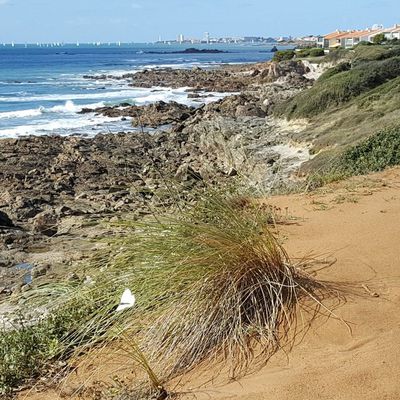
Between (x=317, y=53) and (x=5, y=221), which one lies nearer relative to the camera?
(x=5, y=221)

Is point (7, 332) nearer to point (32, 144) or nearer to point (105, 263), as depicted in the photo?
point (105, 263)

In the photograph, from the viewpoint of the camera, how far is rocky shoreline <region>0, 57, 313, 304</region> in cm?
863

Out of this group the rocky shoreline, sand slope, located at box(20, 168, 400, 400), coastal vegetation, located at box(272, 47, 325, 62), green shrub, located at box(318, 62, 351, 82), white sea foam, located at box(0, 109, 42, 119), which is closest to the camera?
sand slope, located at box(20, 168, 400, 400)

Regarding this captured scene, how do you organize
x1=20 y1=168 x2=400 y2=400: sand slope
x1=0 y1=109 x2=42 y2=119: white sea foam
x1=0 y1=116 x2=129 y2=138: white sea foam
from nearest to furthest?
x1=20 y1=168 x2=400 y2=400: sand slope → x1=0 y1=116 x2=129 y2=138: white sea foam → x1=0 y1=109 x2=42 y2=119: white sea foam

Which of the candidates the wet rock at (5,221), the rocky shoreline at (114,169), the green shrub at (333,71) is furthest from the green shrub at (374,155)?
the green shrub at (333,71)

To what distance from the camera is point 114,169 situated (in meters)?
19.5

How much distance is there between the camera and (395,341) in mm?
3809

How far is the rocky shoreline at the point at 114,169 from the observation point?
8.63 metres

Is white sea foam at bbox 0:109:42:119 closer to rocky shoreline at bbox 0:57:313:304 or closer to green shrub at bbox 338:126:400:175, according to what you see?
rocky shoreline at bbox 0:57:313:304

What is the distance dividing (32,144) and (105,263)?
66.0 ft

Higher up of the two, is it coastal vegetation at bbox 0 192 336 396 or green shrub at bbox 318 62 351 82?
coastal vegetation at bbox 0 192 336 396

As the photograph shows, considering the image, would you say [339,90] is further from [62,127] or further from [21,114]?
[21,114]

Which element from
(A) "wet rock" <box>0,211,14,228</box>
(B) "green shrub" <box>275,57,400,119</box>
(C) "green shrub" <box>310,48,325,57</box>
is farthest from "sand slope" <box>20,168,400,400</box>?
(C) "green shrub" <box>310,48,325,57</box>

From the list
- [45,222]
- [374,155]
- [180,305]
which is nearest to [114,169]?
[45,222]
